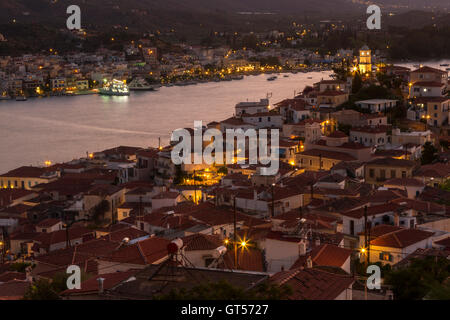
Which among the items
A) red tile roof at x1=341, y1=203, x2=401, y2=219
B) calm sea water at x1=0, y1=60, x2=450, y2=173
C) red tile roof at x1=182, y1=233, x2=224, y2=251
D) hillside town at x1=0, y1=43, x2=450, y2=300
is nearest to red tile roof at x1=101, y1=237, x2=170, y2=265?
hillside town at x1=0, y1=43, x2=450, y2=300

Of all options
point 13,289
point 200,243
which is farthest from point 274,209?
point 13,289

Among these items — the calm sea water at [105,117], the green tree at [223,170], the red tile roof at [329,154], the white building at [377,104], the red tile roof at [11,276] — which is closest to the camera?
the red tile roof at [11,276]

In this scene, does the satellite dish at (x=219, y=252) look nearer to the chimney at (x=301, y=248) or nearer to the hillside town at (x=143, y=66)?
the chimney at (x=301, y=248)

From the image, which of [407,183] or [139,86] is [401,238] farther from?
[139,86]

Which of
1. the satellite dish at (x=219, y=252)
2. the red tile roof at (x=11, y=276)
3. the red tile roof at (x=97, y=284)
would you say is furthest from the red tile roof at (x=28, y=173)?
the red tile roof at (x=97, y=284)

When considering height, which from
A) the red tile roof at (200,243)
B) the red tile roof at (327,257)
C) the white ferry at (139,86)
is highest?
the red tile roof at (327,257)

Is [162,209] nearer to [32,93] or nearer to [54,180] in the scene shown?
[54,180]

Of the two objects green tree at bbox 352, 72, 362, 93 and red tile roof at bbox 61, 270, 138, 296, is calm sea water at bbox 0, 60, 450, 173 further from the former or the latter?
red tile roof at bbox 61, 270, 138, 296
